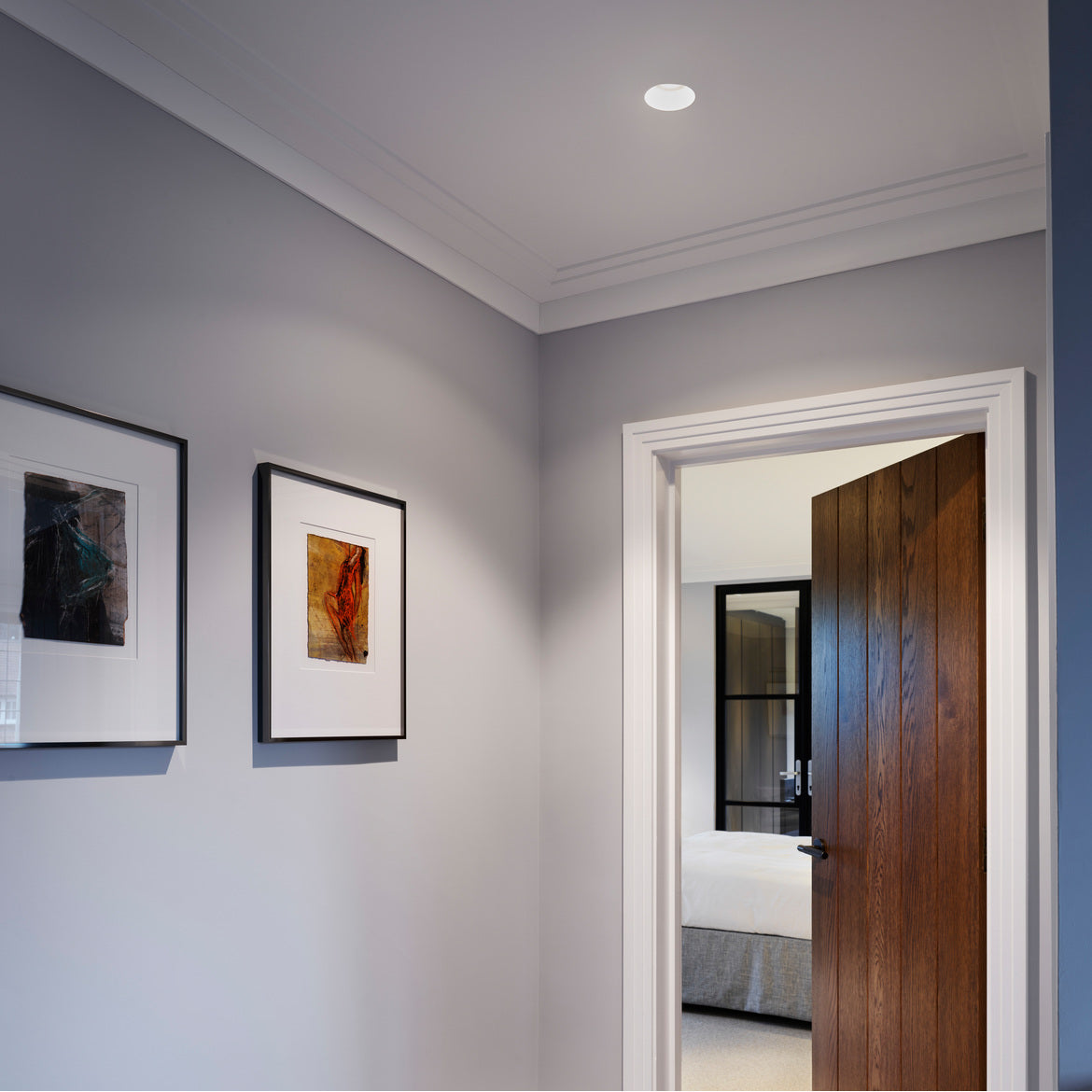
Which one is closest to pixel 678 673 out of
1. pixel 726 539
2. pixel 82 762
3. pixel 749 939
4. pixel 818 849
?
pixel 818 849

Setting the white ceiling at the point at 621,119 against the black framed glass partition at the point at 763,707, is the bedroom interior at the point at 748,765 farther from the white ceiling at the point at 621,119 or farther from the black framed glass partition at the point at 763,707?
the white ceiling at the point at 621,119

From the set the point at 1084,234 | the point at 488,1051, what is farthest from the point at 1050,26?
the point at 488,1051

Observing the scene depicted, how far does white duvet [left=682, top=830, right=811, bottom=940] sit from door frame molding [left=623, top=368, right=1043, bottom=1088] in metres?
2.00

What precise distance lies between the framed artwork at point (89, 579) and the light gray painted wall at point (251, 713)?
0.14ft

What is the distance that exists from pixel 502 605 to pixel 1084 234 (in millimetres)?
1853

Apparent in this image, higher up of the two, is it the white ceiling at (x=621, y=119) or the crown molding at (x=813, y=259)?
the white ceiling at (x=621, y=119)

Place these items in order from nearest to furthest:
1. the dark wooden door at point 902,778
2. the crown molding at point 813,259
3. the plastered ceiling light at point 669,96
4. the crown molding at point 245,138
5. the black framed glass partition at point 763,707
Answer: the crown molding at point 245,138
the plastered ceiling light at point 669,96
the crown molding at point 813,259
the dark wooden door at point 902,778
the black framed glass partition at point 763,707

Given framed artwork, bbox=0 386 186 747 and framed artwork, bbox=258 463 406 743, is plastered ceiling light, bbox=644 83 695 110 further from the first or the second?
framed artwork, bbox=0 386 186 747

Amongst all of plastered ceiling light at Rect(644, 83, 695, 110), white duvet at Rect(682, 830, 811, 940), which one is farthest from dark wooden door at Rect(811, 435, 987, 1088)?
white duvet at Rect(682, 830, 811, 940)

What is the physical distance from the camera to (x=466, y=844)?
2.45 meters

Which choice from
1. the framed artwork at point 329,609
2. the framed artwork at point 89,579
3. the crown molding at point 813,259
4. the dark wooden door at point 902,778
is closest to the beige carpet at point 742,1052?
the dark wooden door at point 902,778

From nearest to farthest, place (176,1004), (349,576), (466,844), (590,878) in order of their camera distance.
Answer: (176,1004)
(349,576)
(466,844)
(590,878)

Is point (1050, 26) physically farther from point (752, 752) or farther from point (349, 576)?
point (752, 752)

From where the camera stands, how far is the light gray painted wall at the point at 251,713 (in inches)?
61.3
